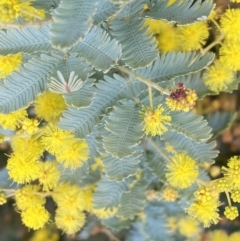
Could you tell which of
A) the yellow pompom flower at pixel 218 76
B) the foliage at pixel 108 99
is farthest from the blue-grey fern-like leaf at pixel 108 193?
the yellow pompom flower at pixel 218 76

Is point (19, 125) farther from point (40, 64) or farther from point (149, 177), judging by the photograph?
point (149, 177)

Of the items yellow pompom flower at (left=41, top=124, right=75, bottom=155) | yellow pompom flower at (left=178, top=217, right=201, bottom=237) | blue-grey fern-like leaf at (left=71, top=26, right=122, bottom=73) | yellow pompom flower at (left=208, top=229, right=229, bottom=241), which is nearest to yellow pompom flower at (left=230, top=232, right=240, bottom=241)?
yellow pompom flower at (left=208, top=229, right=229, bottom=241)

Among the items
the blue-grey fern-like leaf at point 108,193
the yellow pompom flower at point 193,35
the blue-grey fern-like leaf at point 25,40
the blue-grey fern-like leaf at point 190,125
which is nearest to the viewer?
the blue-grey fern-like leaf at point 25,40

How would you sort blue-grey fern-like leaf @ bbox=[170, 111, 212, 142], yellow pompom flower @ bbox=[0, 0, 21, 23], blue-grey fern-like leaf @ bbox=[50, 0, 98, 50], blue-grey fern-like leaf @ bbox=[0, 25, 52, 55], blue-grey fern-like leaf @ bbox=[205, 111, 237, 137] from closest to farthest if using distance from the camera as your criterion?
blue-grey fern-like leaf @ bbox=[50, 0, 98, 50] → yellow pompom flower @ bbox=[0, 0, 21, 23] → blue-grey fern-like leaf @ bbox=[0, 25, 52, 55] → blue-grey fern-like leaf @ bbox=[170, 111, 212, 142] → blue-grey fern-like leaf @ bbox=[205, 111, 237, 137]

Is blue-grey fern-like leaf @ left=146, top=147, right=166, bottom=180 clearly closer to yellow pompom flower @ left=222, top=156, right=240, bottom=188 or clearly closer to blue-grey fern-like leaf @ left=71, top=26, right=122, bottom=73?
yellow pompom flower @ left=222, top=156, right=240, bottom=188

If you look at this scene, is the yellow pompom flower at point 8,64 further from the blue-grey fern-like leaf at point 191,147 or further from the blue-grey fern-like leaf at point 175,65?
the blue-grey fern-like leaf at point 191,147

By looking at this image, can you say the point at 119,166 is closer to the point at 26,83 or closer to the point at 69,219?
the point at 69,219

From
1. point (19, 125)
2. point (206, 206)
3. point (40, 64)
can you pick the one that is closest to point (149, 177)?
point (206, 206)
